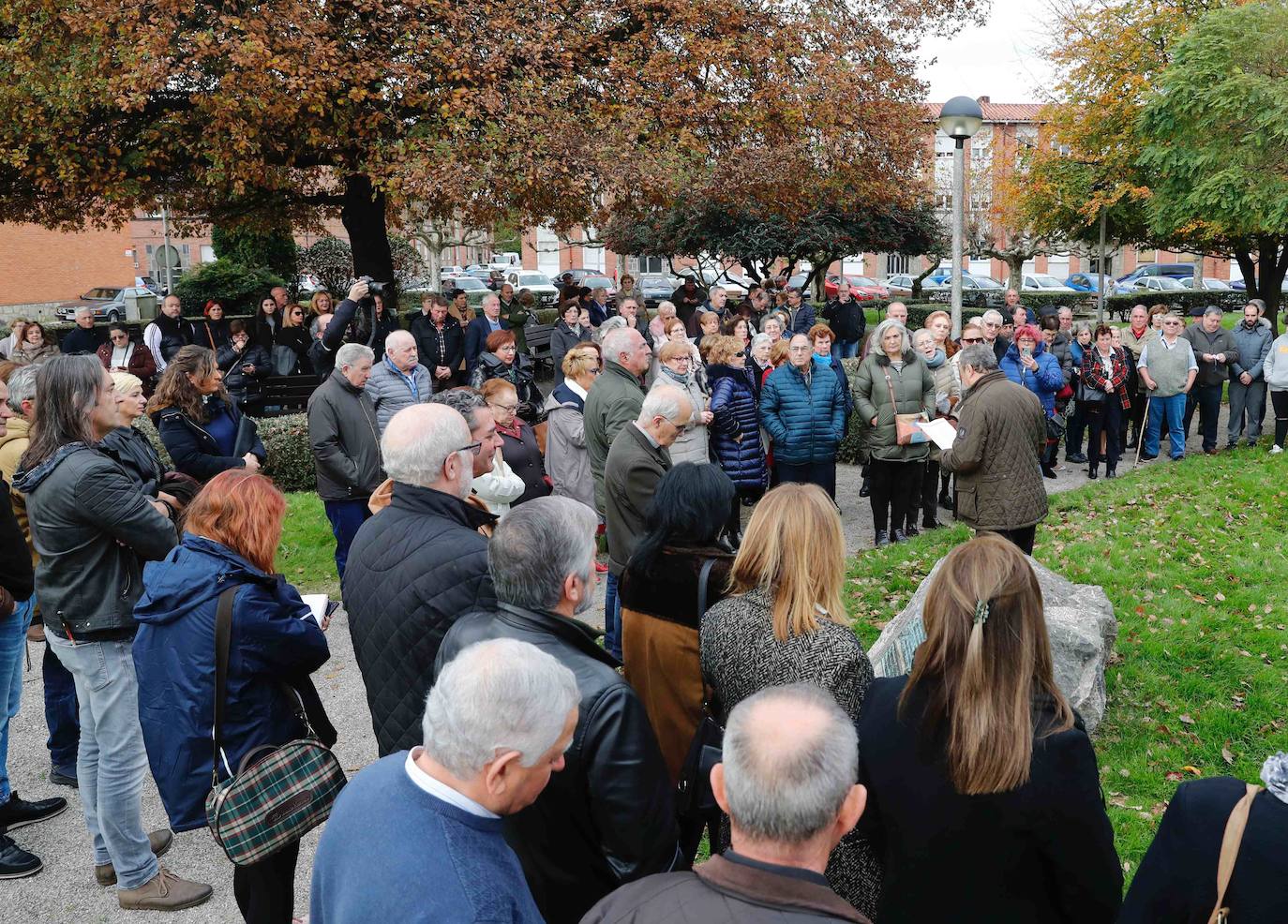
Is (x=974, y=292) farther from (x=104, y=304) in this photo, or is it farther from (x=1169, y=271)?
(x=104, y=304)

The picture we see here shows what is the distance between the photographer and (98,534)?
4.14 m

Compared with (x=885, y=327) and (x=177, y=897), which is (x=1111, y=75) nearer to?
(x=885, y=327)

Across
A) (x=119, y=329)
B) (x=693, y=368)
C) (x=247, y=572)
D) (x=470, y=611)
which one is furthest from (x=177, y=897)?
(x=119, y=329)

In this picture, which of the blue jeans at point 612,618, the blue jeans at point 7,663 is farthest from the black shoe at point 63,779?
the blue jeans at point 612,618

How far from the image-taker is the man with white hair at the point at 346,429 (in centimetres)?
689

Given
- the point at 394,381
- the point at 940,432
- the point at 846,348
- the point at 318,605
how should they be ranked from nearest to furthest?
the point at 318,605, the point at 394,381, the point at 940,432, the point at 846,348

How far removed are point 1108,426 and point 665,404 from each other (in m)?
7.67

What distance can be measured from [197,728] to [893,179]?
1527cm

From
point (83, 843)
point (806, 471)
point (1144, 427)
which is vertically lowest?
point (83, 843)

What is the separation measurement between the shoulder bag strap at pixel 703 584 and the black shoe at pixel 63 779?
3.60 meters

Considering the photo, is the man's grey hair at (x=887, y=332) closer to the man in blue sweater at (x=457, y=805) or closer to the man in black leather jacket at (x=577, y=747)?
the man in black leather jacket at (x=577, y=747)

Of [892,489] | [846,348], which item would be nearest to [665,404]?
[892,489]

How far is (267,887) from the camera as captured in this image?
3451 mm

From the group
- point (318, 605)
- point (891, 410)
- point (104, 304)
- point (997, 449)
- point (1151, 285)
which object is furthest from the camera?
point (1151, 285)
